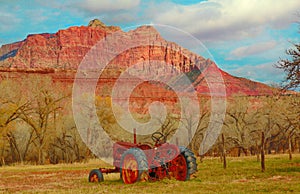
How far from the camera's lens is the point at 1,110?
36.6 metres

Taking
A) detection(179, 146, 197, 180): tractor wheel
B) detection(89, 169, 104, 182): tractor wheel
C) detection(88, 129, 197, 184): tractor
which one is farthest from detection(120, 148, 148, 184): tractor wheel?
detection(179, 146, 197, 180): tractor wheel

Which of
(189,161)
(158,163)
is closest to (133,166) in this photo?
(158,163)

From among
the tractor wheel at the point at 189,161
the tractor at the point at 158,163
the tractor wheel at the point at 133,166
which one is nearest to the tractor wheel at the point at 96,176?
the tractor at the point at 158,163

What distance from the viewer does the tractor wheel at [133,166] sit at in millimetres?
15031

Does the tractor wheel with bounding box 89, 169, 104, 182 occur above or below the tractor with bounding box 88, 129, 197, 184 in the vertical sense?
below

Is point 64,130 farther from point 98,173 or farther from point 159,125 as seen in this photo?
point 98,173

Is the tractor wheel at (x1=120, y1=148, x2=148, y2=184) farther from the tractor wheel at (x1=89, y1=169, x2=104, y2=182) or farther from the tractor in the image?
the tractor wheel at (x1=89, y1=169, x2=104, y2=182)

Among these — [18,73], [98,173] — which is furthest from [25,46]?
[98,173]

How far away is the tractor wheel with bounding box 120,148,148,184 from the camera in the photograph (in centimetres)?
1503

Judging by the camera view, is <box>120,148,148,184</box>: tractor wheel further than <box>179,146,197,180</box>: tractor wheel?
No

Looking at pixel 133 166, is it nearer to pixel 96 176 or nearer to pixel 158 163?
pixel 158 163

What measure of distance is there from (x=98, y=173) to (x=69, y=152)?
30.4 meters

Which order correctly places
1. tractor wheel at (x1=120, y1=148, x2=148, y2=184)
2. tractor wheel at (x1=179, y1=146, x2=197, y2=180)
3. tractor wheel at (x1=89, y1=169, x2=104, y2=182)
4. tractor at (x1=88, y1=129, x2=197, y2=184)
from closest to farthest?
1. tractor wheel at (x1=120, y1=148, x2=148, y2=184)
2. tractor at (x1=88, y1=129, x2=197, y2=184)
3. tractor wheel at (x1=179, y1=146, x2=197, y2=180)
4. tractor wheel at (x1=89, y1=169, x2=104, y2=182)

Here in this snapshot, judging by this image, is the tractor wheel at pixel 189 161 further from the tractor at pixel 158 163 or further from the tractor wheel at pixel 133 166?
the tractor wheel at pixel 133 166
